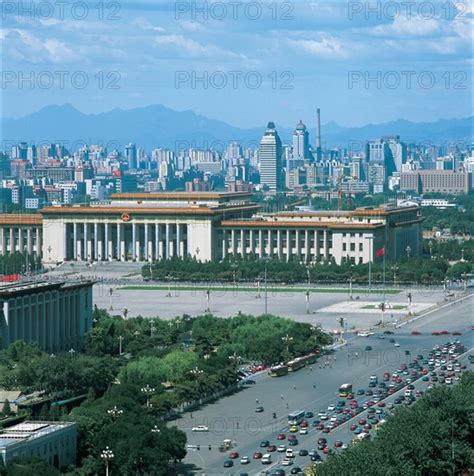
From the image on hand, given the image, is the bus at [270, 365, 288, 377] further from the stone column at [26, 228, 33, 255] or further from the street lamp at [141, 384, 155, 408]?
the stone column at [26, 228, 33, 255]

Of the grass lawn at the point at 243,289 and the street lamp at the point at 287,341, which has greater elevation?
the street lamp at the point at 287,341

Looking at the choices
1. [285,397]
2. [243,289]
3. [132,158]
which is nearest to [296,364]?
[285,397]

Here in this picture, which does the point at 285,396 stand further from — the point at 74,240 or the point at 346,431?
the point at 74,240

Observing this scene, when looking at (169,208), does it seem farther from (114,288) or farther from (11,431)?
(11,431)

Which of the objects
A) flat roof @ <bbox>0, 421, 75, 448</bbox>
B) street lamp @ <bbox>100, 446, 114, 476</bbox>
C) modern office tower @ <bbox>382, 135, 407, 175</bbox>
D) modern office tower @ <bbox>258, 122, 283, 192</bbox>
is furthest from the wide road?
modern office tower @ <bbox>382, 135, 407, 175</bbox>

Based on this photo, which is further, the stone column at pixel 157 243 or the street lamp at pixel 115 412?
the stone column at pixel 157 243

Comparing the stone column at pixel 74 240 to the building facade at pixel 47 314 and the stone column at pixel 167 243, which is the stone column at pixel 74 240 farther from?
the building facade at pixel 47 314

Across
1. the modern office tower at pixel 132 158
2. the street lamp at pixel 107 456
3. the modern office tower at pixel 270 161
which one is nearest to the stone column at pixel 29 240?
the street lamp at pixel 107 456

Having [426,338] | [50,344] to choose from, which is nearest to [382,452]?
[50,344]
